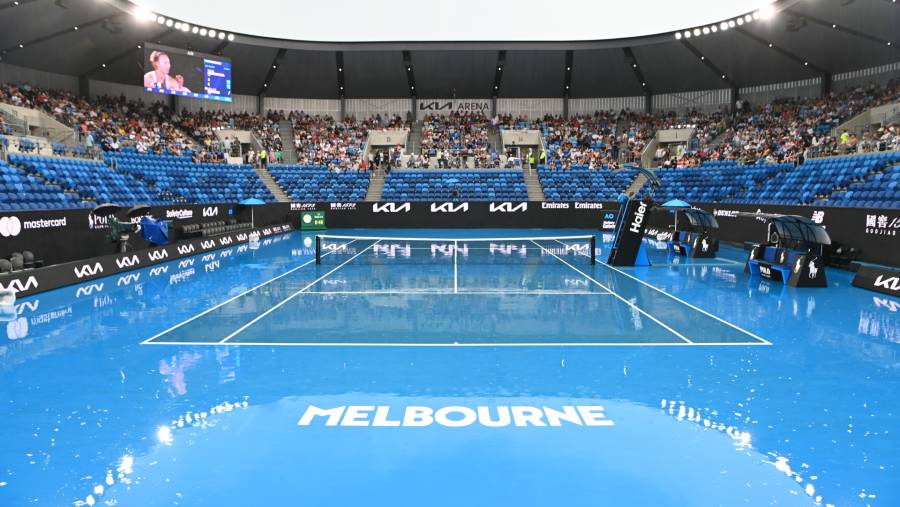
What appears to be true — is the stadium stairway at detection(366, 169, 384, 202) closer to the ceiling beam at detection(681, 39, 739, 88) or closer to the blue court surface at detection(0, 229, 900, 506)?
the ceiling beam at detection(681, 39, 739, 88)

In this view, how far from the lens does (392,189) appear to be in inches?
1654

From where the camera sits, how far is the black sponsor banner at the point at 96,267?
1431 centimetres

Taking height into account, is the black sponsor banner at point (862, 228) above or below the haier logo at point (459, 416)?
above

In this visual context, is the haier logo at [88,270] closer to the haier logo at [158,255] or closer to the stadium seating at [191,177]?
the haier logo at [158,255]

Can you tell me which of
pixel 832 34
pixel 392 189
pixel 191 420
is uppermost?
pixel 832 34

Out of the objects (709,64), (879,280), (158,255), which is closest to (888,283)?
(879,280)

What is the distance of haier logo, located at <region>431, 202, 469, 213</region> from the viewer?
39906mm

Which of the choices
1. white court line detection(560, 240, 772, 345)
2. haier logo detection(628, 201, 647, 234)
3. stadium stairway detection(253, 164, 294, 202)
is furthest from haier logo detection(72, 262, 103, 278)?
stadium stairway detection(253, 164, 294, 202)

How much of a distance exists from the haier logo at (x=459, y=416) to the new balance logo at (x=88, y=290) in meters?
10.6

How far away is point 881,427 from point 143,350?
32.6 ft

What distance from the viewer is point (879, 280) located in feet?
50.1

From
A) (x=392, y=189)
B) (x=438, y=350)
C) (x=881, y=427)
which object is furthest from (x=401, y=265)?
(x=392, y=189)

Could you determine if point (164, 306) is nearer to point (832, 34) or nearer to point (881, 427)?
point (881, 427)

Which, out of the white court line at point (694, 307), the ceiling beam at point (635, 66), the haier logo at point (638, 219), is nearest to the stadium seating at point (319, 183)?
the ceiling beam at point (635, 66)
